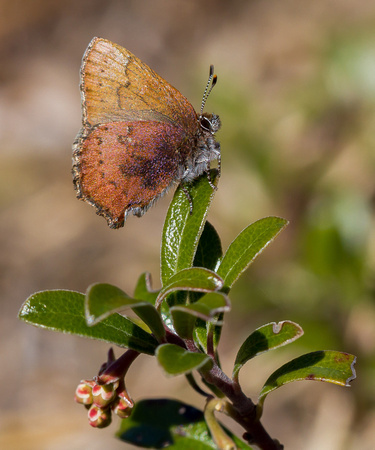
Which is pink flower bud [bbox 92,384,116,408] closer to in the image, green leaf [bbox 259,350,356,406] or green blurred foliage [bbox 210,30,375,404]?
green leaf [bbox 259,350,356,406]

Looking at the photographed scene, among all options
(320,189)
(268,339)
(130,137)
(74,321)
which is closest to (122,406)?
(74,321)

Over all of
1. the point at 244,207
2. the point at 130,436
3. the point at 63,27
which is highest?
the point at 63,27

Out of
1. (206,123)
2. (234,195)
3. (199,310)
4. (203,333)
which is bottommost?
(203,333)

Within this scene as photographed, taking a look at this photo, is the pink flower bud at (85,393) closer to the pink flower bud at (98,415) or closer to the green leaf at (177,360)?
the pink flower bud at (98,415)

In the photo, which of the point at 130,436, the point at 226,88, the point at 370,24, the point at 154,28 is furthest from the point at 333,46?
the point at 130,436

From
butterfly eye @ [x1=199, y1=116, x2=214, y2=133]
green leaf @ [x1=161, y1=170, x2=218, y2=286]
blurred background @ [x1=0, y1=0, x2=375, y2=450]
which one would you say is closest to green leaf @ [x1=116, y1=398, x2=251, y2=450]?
green leaf @ [x1=161, y1=170, x2=218, y2=286]

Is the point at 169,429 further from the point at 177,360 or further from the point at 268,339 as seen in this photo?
the point at 177,360

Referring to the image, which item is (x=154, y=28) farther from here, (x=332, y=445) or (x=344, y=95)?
(x=332, y=445)
